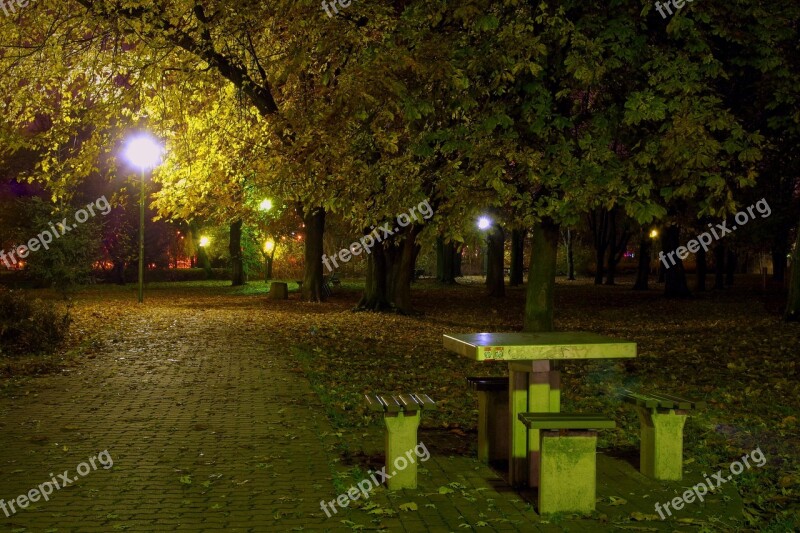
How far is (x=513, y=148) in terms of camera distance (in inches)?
476

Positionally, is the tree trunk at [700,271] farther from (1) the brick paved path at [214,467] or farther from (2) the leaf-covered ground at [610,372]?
(1) the brick paved path at [214,467]

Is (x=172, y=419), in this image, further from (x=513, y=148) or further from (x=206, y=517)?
(x=513, y=148)

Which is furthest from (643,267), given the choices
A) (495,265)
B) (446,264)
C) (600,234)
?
(446,264)

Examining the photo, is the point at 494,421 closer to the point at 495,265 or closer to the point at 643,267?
the point at 495,265

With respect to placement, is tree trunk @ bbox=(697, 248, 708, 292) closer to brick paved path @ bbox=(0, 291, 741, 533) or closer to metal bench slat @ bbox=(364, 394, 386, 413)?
brick paved path @ bbox=(0, 291, 741, 533)

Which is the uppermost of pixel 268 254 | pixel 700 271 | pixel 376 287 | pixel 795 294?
pixel 268 254

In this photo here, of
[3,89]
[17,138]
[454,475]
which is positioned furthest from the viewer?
[3,89]

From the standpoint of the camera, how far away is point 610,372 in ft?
42.2

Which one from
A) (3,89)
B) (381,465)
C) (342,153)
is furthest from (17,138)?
(381,465)

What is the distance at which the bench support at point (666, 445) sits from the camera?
263 inches

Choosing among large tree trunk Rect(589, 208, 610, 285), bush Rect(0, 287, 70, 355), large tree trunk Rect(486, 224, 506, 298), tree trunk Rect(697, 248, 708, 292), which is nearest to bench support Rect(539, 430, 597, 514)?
bush Rect(0, 287, 70, 355)

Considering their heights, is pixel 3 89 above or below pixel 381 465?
above

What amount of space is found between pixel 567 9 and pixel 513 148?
233 centimetres

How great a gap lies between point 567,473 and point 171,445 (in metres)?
3.84
